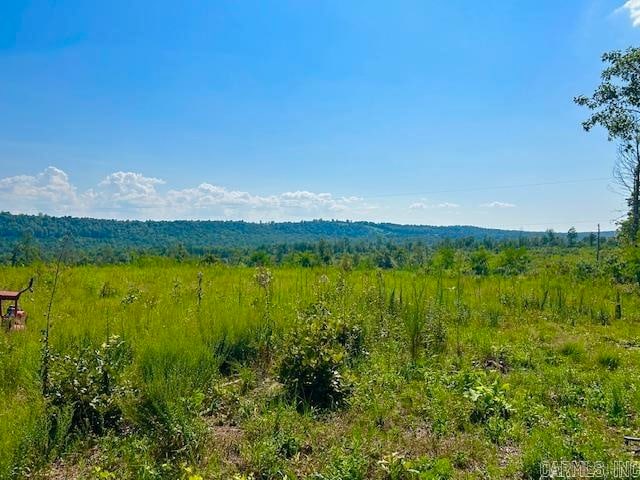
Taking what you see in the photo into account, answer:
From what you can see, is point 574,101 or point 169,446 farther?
point 574,101

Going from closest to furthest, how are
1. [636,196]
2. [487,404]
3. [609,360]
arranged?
1. [487,404]
2. [609,360]
3. [636,196]

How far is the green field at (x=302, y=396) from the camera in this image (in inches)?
123

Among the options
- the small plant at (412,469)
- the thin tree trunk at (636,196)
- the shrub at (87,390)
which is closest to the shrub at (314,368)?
the small plant at (412,469)

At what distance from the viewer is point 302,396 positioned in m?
4.21

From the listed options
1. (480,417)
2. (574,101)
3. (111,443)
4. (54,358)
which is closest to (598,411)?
(480,417)

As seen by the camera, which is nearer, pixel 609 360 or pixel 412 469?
pixel 412 469

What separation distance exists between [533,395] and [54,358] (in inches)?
181

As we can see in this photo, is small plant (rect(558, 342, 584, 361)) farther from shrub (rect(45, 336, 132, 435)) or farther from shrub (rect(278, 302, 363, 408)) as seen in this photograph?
shrub (rect(45, 336, 132, 435))

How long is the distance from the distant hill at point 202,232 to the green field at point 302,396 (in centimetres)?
5248

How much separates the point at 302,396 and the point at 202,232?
152939 mm

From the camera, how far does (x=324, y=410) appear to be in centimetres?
402

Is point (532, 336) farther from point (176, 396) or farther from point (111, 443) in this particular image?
point (111, 443)

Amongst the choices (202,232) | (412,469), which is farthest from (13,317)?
(202,232)

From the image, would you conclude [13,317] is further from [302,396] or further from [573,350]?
[573,350]
